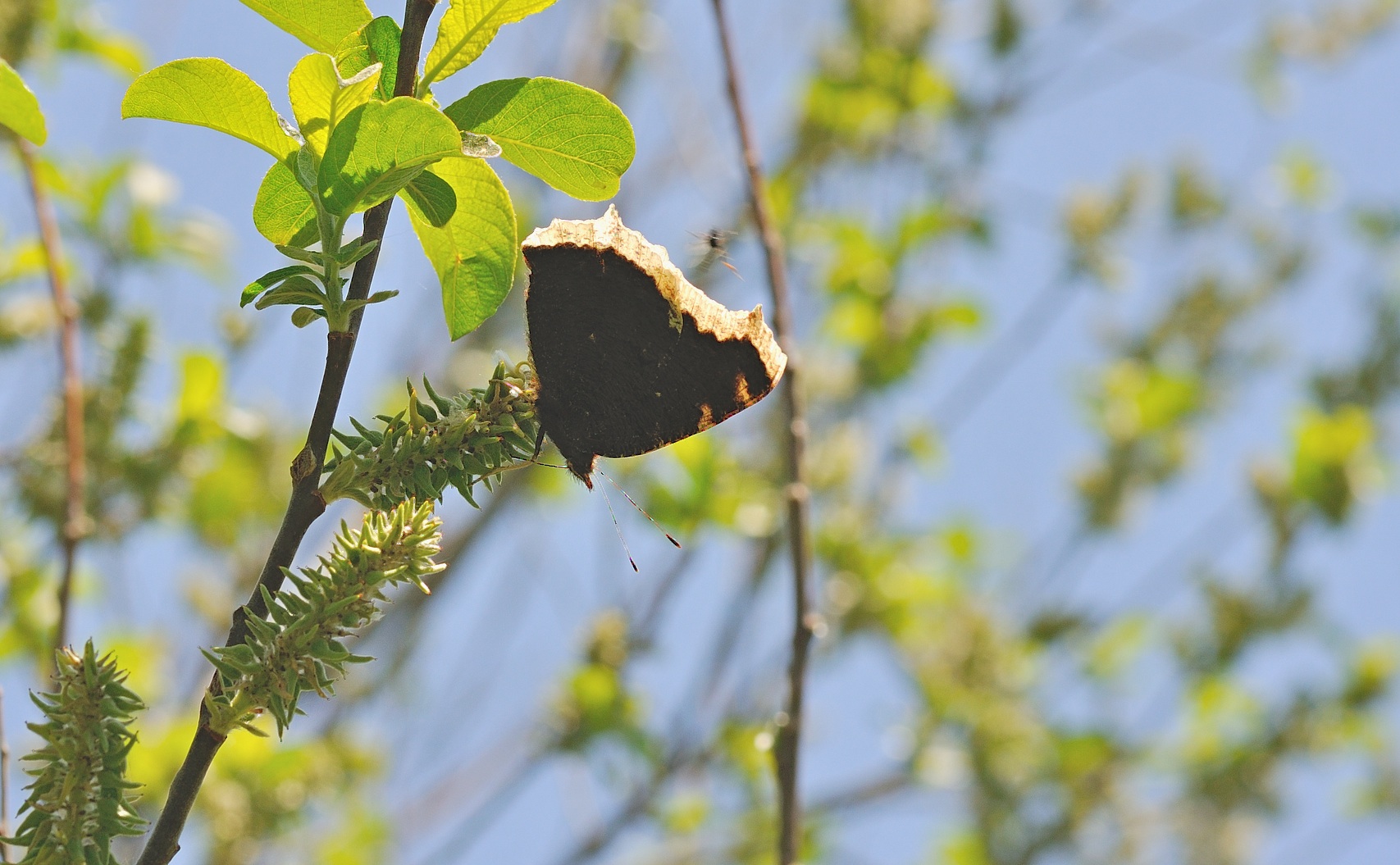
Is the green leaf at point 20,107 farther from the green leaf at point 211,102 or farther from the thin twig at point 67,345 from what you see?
the thin twig at point 67,345

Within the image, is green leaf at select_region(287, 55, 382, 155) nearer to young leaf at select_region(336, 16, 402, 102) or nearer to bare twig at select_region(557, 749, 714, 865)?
young leaf at select_region(336, 16, 402, 102)

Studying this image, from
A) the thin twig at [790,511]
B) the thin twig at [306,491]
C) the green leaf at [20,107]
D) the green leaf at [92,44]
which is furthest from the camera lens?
the green leaf at [92,44]

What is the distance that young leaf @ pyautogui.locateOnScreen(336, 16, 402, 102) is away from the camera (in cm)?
106

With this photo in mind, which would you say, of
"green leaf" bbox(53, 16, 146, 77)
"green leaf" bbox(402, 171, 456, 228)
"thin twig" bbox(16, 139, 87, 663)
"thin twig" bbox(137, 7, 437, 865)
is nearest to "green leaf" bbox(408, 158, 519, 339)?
"green leaf" bbox(402, 171, 456, 228)

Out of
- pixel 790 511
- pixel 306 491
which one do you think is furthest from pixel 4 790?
pixel 790 511

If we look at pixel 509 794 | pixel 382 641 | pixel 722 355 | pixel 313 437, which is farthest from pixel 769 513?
pixel 313 437

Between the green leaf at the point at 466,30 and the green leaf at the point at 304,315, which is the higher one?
the green leaf at the point at 466,30

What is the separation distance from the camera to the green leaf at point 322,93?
0.96 meters

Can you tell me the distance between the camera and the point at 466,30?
1053mm

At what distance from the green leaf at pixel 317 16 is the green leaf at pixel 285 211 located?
148 millimetres

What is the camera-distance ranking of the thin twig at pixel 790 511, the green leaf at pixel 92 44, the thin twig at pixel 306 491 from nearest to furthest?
the thin twig at pixel 306 491 < the thin twig at pixel 790 511 < the green leaf at pixel 92 44

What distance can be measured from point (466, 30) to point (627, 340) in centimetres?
36

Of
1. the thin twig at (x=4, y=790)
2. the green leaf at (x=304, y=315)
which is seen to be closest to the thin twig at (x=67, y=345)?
the thin twig at (x=4, y=790)

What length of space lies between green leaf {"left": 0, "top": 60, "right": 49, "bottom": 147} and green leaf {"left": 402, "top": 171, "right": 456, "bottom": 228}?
36cm
